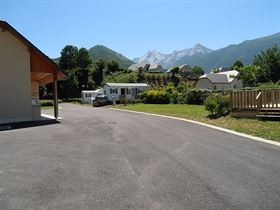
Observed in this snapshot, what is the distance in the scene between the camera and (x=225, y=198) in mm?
5695

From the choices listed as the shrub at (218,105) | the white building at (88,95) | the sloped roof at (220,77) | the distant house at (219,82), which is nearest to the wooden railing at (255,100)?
the shrub at (218,105)

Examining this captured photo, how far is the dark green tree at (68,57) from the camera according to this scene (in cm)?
10099

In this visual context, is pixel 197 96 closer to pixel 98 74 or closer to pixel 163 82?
pixel 163 82

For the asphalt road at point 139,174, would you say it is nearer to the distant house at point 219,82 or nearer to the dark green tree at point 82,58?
the distant house at point 219,82

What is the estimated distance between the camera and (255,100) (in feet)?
59.1

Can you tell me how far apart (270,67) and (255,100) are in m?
46.7

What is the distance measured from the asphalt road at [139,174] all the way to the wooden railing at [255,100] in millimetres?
5728

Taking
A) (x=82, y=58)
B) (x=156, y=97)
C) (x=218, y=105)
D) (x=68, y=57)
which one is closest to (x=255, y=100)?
(x=218, y=105)

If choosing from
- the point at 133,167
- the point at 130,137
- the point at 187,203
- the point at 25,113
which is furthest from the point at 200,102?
the point at 187,203

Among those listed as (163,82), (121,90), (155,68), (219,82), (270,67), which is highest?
(155,68)

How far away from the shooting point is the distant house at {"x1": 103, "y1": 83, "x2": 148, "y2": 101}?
50419mm

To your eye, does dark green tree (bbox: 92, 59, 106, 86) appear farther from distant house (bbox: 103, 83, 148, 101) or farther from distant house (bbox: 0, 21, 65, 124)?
distant house (bbox: 0, 21, 65, 124)

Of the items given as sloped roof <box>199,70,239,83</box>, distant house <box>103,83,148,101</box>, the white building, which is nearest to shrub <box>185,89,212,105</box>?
distant house <box>103,83,148,101</box>

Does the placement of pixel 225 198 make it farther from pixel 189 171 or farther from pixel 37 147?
pixel 37 147
